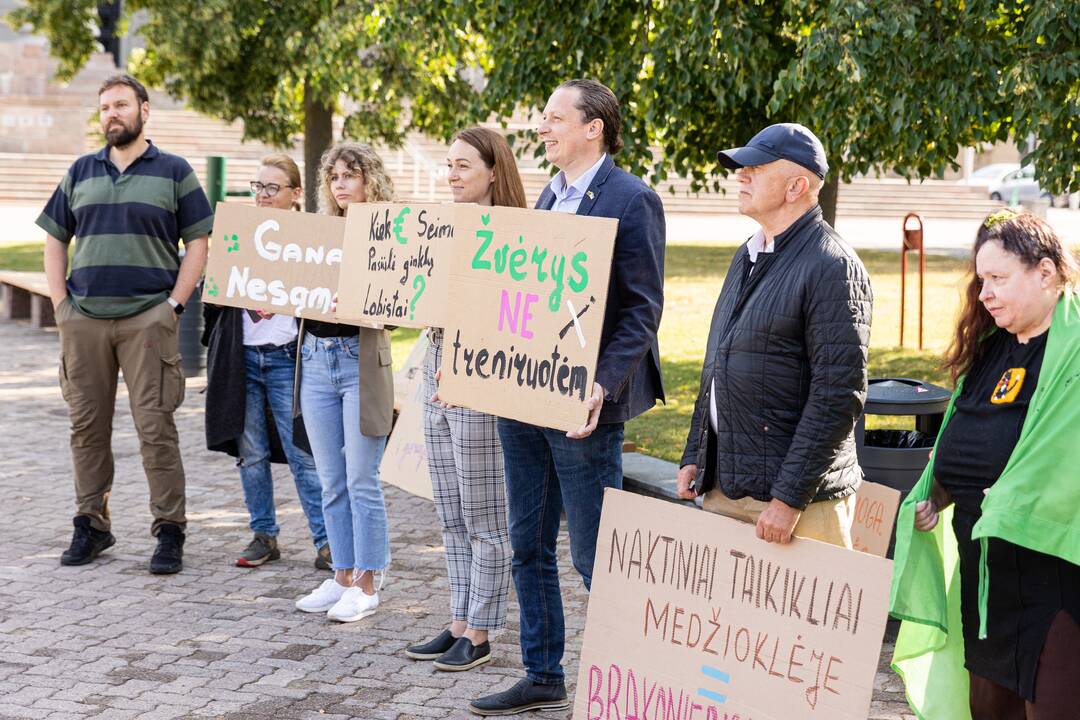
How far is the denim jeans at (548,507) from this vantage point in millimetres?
4223

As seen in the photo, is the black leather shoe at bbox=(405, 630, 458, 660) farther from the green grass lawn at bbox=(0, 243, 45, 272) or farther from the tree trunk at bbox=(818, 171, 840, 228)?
the green grass lawn at bbox=(0, 243, 45, 272)

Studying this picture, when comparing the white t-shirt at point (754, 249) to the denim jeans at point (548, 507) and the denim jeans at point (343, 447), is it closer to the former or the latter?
the denim jeans at point (548, 507)

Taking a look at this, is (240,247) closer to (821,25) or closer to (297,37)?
(821,25)

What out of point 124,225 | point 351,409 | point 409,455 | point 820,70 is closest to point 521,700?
point 351,409

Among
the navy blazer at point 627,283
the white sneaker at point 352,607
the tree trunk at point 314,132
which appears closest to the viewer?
the navy blazer at point 627,283

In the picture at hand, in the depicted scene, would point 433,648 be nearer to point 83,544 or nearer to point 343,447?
point 343,447

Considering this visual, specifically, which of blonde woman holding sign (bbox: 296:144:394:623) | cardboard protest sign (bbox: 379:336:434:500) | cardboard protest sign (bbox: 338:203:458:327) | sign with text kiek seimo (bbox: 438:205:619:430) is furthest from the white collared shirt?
cardboard protest sign (bbox: 379:336:434:500)

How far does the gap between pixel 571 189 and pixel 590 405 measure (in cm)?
80

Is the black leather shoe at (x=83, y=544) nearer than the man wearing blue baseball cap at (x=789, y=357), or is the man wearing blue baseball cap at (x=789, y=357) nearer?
the man wearing blue baseball cap at (x=789, y=357)

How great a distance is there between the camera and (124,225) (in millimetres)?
6145

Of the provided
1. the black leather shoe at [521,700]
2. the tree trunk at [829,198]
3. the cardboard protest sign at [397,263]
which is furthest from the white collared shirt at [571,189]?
the tree trunk at [829,198]

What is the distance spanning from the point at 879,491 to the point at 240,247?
120 inches

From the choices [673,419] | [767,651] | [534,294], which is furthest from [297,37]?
[767,651]

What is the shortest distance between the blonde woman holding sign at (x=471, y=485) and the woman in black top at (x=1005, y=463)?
5.94ft
